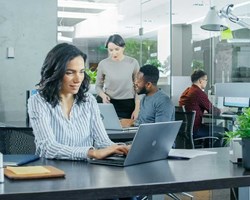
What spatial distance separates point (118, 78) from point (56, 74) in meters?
2.71

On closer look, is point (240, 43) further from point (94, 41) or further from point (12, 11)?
point (12, 11)

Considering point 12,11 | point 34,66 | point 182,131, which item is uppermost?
point 12,11

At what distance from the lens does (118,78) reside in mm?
→ 4988

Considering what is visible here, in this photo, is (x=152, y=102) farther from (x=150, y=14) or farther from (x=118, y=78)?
(x=150, y=14)

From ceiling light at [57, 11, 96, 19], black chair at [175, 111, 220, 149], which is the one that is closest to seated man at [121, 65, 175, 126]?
black chair at [175, 111, 220, 149]

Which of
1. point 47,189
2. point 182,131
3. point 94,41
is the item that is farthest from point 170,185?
point 94,41

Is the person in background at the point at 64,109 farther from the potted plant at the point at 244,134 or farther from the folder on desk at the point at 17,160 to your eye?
the potted plant at the point at 244,134

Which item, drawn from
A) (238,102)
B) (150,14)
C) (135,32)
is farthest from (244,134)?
(150,14)

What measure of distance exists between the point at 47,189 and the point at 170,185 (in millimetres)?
399

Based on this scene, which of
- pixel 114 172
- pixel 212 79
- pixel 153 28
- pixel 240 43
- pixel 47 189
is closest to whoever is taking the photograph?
pixel 47 189

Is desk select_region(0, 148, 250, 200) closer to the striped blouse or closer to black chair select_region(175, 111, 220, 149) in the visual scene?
the striped blouse

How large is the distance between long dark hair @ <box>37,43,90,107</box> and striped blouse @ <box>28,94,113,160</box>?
0.03 meters

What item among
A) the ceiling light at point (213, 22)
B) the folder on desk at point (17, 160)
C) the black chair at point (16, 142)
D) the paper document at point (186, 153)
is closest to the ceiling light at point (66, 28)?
the ceiling light at point (213, 22)

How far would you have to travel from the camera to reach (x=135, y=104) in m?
4.93
